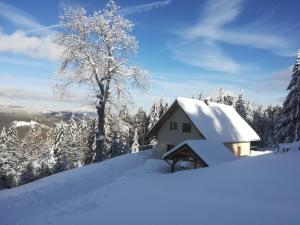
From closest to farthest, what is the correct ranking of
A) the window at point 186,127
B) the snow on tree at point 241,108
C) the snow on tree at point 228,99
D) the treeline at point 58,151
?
1. the window at point 186,127
2. the treeline at point 58,151
3. the snow on tree at point 241,108
4. the snow on tree at point 228,99

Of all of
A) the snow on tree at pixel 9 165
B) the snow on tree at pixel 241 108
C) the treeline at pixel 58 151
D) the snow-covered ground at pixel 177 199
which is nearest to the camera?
the snow-covered ground at pixel 177 199

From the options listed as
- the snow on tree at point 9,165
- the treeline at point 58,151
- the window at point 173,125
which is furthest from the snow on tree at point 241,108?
the snow on tree at point 9,165

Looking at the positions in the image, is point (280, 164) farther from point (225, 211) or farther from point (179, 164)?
point (179, 164)

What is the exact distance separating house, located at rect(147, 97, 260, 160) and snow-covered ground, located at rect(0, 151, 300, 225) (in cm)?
1366

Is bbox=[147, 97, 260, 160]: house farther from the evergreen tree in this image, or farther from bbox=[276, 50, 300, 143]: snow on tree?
the evergreen tree

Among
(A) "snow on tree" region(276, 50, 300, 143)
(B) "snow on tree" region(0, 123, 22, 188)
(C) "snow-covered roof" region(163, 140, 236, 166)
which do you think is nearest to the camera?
(C) "snow-covered roof" region(163, 140, 236, 166)

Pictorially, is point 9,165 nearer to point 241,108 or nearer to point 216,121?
point 216,121

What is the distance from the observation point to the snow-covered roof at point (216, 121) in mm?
34562

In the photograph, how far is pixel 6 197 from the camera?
56.0ft

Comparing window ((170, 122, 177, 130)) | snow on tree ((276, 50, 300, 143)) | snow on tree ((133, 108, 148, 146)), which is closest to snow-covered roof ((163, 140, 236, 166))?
window ((170, 122, 177, 130))

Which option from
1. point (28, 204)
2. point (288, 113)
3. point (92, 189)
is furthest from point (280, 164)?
point (288, 113)

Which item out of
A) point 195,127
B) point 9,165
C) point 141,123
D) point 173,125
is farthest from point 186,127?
point 141,123

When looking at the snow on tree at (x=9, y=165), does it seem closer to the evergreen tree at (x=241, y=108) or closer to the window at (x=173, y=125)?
the window at (x=173, y=125)

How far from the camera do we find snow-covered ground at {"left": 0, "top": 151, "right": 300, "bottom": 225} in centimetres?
1184
